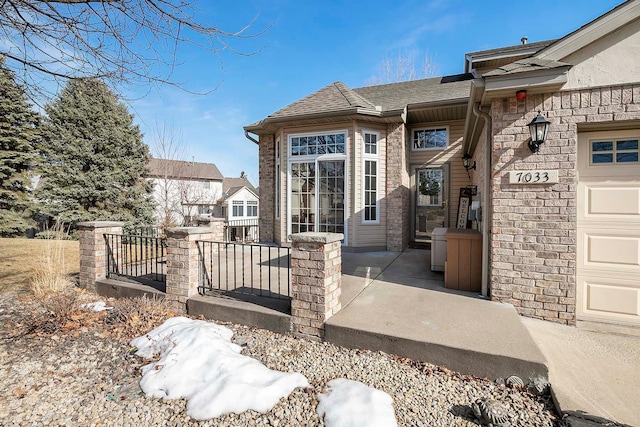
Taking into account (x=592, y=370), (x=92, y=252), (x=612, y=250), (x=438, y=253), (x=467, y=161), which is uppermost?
(x=467, y=161)

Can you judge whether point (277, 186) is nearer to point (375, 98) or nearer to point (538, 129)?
point (375, 98)

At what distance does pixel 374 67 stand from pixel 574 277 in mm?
19011

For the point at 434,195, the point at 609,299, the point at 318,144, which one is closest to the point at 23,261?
the point at 318,144

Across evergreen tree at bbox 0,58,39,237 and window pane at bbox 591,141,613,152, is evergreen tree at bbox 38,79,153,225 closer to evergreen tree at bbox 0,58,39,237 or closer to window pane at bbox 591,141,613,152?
evergreen tree at bbox 0,58,39,237

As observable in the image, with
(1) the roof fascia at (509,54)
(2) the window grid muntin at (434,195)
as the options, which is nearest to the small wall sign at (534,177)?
(2) the window grid muntin at (434,195)

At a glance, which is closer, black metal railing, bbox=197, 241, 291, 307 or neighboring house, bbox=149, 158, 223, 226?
black metal railing, bbox=197, 241, 291, 307

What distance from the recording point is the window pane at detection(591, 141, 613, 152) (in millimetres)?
3449

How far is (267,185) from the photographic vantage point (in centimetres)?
925

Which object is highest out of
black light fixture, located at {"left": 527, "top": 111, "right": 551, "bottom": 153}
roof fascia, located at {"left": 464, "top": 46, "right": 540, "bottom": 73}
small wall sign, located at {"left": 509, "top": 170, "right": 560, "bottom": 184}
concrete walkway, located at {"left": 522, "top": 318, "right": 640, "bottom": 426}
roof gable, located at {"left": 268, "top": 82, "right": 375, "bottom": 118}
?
roof fascia, located at {"left": 464, "top": 46, "right": 540, "bottom": 73}

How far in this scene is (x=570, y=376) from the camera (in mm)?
2453

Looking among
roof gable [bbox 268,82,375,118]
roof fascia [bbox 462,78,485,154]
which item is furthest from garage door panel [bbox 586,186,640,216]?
roof gable [bbox 268,82,375,118]

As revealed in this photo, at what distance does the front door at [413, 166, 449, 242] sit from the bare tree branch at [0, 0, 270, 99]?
713 centimetres

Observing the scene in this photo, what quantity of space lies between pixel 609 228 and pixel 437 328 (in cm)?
246

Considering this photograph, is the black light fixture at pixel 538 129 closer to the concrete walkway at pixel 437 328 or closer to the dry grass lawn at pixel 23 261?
the concrete walkway at pixel 437 328
